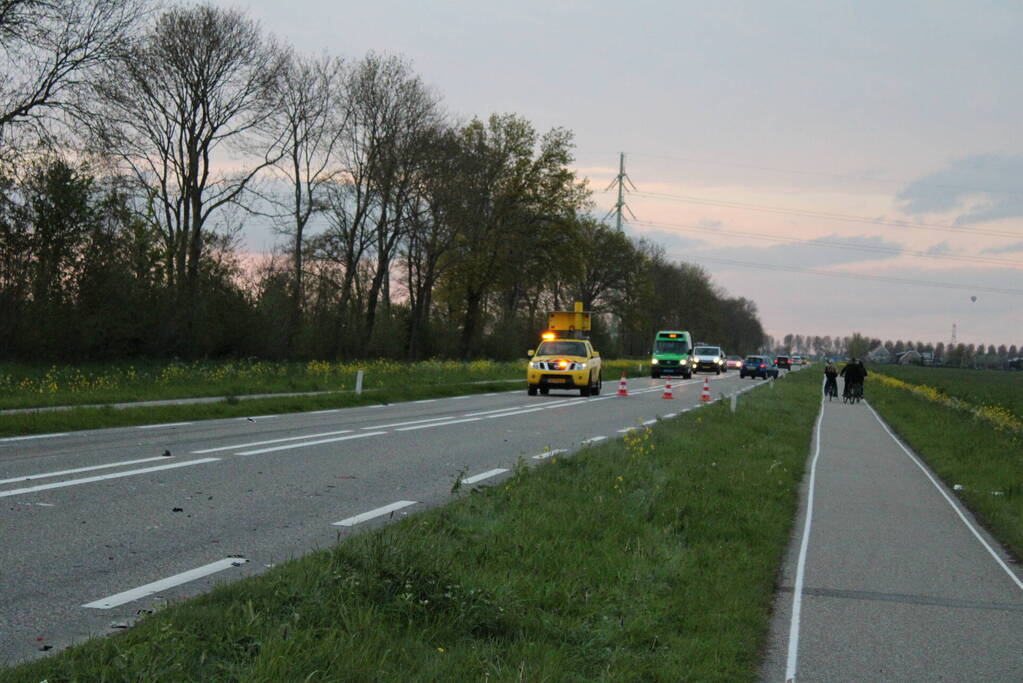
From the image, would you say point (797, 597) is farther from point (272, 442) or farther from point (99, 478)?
point (272, 442)

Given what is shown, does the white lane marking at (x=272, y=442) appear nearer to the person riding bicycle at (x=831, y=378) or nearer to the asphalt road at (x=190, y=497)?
the asphalt road at (x=190, y=497)

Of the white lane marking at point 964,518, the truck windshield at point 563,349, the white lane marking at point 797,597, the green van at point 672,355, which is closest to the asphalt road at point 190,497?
the white lane marking at point 797,597

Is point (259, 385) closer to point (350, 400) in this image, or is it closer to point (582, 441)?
point (350, 400)

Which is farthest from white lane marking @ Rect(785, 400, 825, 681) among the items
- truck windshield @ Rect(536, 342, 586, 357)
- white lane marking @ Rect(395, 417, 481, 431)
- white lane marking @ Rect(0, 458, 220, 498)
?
truck windshield @ Rect(536, 342, 586, 357)

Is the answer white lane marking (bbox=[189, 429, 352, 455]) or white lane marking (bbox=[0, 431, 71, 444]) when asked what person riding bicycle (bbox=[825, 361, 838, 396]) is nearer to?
white lane marking (bbox=[189, 429, 352, 455])

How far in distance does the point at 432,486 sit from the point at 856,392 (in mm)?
32579

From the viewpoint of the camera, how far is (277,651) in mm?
4254

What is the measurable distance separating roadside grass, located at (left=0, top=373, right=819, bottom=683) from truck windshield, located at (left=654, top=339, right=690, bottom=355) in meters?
50.7

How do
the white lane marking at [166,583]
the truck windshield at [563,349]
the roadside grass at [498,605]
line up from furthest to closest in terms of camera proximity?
the truck windshield at [563,349]
the white lane marking at [166,583]
the roadside grass at [498,605]

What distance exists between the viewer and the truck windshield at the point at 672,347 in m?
60.2

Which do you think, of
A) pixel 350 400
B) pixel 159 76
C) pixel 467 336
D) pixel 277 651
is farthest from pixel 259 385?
pixel 467 336

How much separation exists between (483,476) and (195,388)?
48.5 feet

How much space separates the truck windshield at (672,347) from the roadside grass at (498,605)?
5067cm

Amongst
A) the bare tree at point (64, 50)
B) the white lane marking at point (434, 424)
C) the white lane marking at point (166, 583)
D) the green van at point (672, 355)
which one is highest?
the bare tree at point (64, 50)
